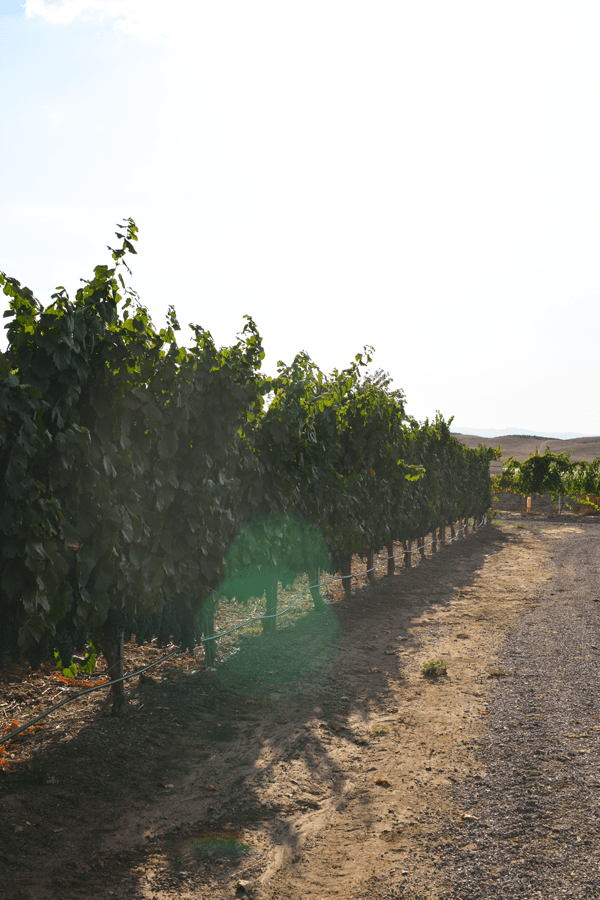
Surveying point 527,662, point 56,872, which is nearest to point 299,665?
point 527,662

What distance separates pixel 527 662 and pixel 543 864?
4399mm

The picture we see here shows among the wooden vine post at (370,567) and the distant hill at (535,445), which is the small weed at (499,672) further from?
the distant hill at (535,445)

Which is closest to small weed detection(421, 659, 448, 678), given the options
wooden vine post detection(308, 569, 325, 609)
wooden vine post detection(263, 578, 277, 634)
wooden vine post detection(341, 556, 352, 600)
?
wooden vine post detection(263, 578, 277, 634)

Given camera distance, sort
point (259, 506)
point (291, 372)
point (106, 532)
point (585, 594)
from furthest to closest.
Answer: point (585, 594) < point (291, 372) < point (259, 506) < point (106, 532)

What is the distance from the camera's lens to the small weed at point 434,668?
7187 millimetres

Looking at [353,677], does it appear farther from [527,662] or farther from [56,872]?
[56,872]

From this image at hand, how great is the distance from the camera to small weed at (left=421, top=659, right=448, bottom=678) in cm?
719

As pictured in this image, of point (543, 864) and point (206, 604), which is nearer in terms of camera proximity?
point (543, 864)

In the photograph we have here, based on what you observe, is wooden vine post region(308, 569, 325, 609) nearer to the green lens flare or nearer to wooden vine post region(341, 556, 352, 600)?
the green lens flare

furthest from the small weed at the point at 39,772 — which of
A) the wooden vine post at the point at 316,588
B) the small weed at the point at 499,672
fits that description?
the wooden vine post at the point at 316,588

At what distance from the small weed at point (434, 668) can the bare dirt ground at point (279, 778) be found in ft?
0.28

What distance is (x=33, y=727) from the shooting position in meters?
5.21

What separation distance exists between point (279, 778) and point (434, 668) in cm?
310

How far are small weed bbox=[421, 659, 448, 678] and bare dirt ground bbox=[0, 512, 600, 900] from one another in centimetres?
8
